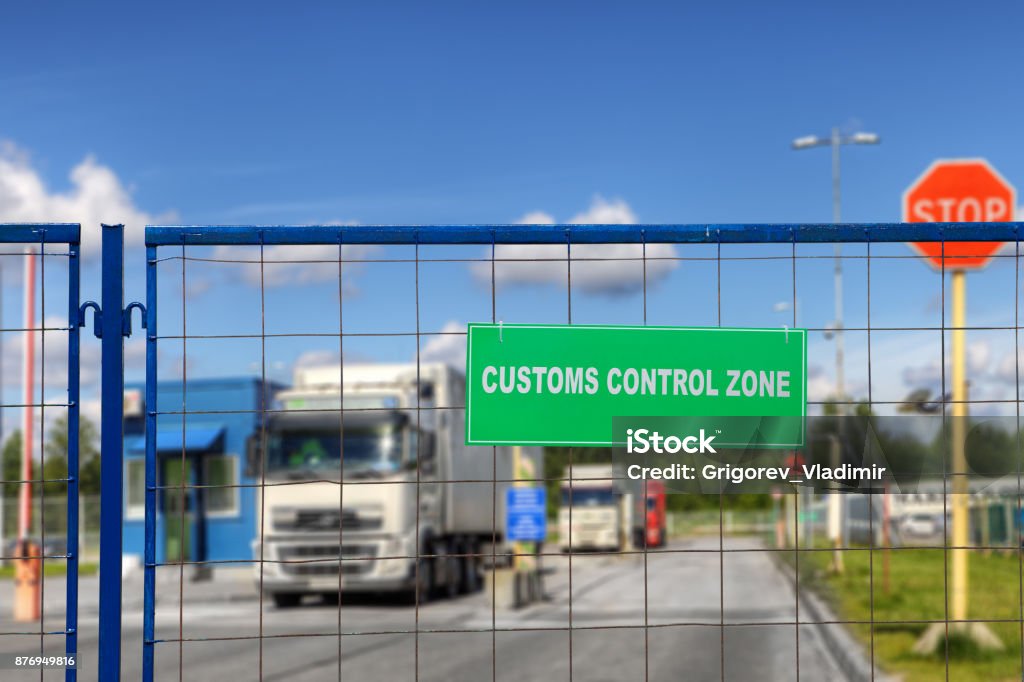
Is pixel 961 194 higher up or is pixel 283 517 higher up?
pixel 961 194

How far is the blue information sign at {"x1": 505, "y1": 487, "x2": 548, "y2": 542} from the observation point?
69.8ft

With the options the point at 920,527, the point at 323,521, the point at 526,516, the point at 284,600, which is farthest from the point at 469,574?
the point at 920,527

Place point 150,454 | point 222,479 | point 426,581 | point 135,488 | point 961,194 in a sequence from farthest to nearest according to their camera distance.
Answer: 1. point 222,479
2. point 135,488
3. point 426,581
4. point 961,194
5. point 150,454

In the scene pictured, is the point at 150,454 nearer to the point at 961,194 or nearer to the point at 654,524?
the point at 961,194

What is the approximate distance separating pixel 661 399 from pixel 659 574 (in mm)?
26615

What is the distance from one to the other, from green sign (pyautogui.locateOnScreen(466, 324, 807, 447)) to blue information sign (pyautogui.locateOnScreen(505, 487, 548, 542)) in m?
16.9

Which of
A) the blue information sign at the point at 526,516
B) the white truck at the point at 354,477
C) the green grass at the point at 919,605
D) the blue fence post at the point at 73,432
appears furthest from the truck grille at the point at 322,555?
the blue fence post at the point at 73,432

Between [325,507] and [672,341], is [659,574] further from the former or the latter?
[672,341]

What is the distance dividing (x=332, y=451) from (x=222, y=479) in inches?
534

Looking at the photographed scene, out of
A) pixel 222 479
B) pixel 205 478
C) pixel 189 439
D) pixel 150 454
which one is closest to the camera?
pixel 150 454

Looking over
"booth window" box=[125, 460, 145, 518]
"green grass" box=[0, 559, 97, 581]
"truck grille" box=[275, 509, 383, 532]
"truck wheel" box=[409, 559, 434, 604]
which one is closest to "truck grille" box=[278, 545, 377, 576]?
"truck grille" box=[275, 509, 383, 532]

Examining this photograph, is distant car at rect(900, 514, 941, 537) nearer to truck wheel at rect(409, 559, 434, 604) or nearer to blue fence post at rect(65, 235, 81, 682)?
truck wheel at rect(409, 559, 434, 604)

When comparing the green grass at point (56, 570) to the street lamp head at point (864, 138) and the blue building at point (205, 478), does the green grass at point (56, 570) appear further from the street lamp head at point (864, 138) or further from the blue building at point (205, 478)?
the street lamp head at point (864, 138)

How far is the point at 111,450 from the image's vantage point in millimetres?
4367
